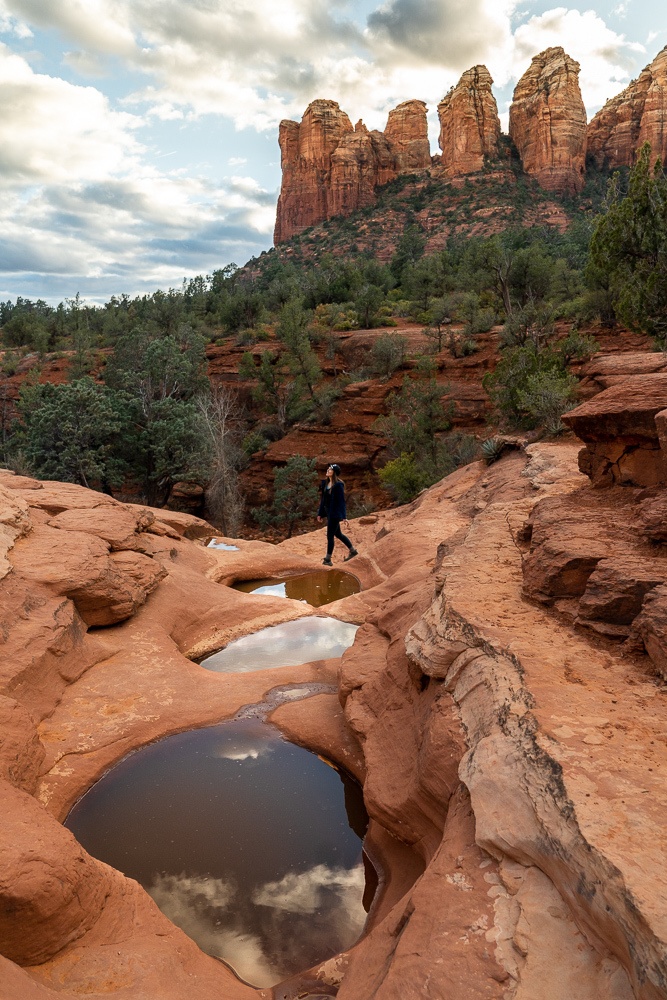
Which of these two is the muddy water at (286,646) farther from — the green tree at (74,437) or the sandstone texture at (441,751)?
the green tree at (74,437)

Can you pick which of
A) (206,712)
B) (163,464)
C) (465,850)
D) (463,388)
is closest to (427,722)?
(465,850)

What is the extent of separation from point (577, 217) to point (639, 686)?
59.0 meters

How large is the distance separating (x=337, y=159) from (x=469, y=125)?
17.0m

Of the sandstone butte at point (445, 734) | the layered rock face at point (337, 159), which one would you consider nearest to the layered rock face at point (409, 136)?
the layered rock face at point (337, 159)

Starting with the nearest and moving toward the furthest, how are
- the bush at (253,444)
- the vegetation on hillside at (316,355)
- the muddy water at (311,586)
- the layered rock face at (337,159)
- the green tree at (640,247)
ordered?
the muddy water at (311,586)
the green tree at (640,247)
the vegetation on hillside at (316,355)
the bush at (253,444)
the layered rock face at (337,159)

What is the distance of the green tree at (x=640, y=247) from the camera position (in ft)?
43.2

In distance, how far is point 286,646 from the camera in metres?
7.74

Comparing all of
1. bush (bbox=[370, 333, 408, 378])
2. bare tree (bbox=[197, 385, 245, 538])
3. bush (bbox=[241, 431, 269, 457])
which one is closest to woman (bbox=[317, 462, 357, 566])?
bare tree (bbox=[197, 385, 245, 538])

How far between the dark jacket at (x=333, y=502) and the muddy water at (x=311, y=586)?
111cm

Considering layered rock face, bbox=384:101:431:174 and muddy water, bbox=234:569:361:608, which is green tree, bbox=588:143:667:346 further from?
layered rock face, bbox=384:101:431:174

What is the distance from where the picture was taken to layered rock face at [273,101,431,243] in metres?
74.2

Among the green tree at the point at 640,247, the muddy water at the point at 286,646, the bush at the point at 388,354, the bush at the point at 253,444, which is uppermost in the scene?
the green tree at the point at 640,247

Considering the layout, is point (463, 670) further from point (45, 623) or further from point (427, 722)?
point (45, 623)

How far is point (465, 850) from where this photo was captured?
2912 mm
